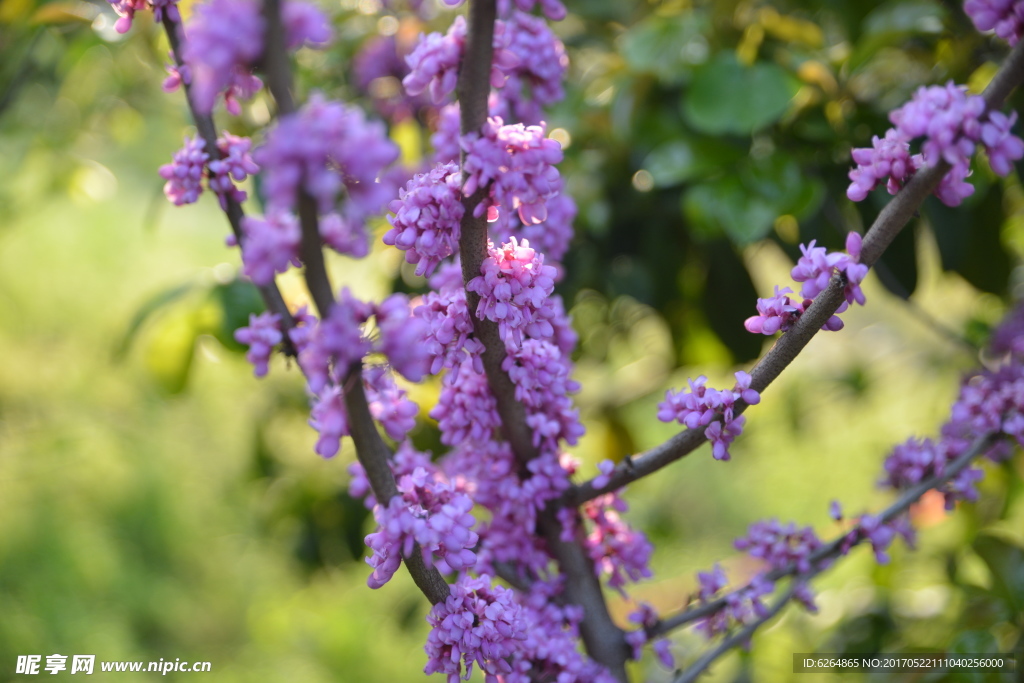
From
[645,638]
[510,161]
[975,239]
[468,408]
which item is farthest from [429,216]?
[975,239]

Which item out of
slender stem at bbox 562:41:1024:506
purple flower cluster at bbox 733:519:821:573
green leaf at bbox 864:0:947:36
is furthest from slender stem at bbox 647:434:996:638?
green leaf at bbox 864:0:947:36

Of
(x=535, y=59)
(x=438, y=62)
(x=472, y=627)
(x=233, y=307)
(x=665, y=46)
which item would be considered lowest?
(x=472, y=627)

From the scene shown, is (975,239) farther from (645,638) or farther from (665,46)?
(645,638)

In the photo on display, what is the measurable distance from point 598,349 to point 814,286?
860 millimetres

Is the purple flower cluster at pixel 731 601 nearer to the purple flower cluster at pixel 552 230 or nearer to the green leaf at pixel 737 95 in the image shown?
the purple flower cluster at pixel 552 230

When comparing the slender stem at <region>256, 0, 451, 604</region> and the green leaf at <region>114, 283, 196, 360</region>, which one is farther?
the green leaf at <region>114, 283, 196, 360</region>

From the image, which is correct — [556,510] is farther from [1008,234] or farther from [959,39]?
[1008,234]

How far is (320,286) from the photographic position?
33 cm

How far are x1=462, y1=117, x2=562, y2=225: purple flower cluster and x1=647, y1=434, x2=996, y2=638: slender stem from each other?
0.39m

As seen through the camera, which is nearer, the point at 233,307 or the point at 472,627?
the point at 472,627

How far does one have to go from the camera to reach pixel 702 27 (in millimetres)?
836

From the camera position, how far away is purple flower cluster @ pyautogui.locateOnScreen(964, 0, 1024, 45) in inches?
16.2

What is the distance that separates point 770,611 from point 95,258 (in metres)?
2.93

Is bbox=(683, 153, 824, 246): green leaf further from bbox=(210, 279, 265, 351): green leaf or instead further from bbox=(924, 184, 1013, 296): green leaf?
bbox=(210, 279, 265, 351): green leaf
